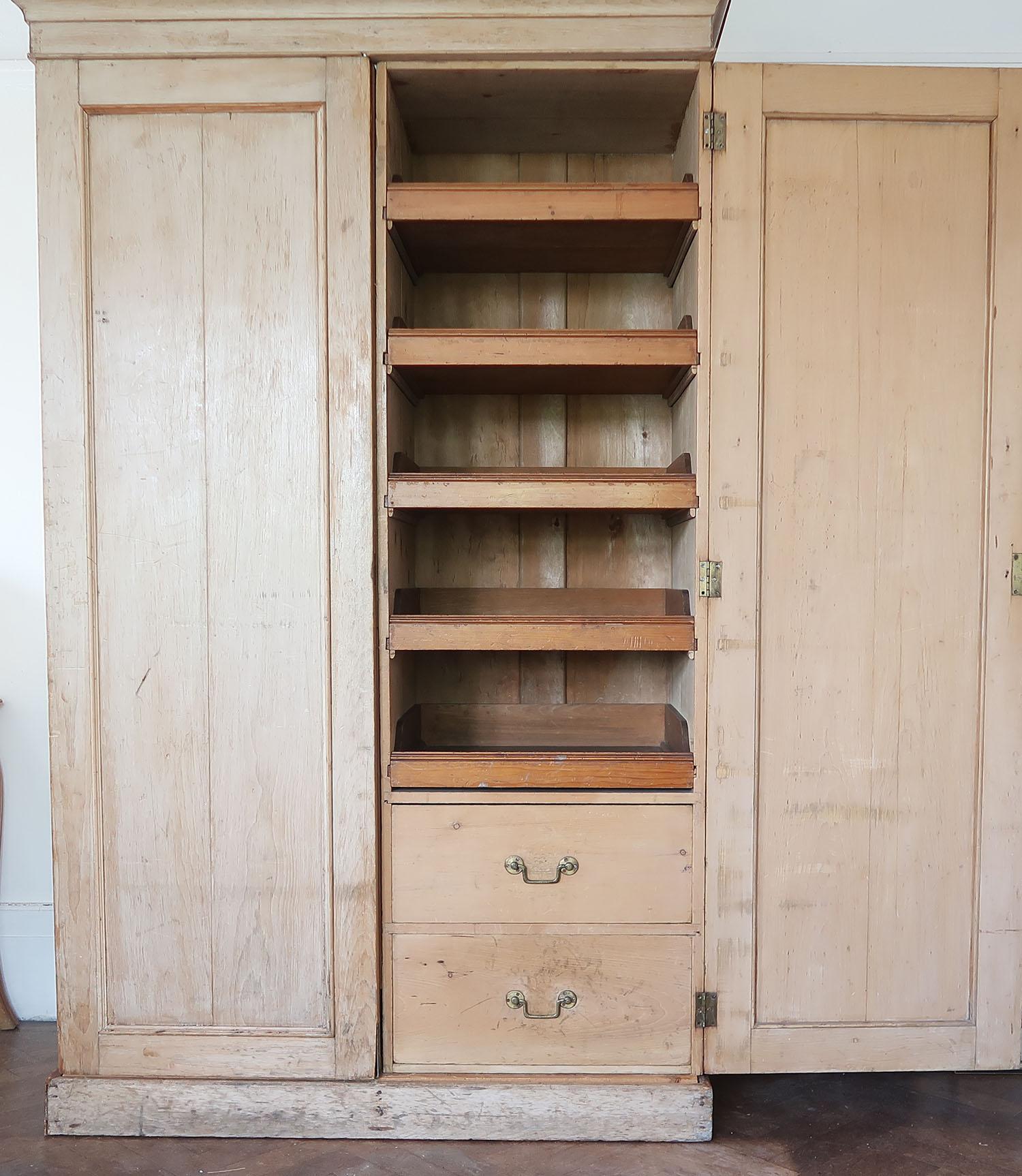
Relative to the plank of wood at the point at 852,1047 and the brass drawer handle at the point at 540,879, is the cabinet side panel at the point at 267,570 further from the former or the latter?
the plank of wood at the point at 852,1047

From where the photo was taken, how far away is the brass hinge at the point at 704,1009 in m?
1.89

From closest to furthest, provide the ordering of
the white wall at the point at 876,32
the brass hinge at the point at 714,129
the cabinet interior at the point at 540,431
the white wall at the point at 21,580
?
the white wall at the point at 876,32, the brass hinge at the point at 714,129, the cabinet interior at the point at 540,431, the white wall at the point at 21,580

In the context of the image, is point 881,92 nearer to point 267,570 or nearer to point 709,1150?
point 267,570

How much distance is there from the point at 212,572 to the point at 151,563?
14 cm

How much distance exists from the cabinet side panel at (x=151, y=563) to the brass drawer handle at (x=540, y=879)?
0.70 meters

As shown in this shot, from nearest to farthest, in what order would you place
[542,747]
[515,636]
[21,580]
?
[515,636], [542,747], [21,580]

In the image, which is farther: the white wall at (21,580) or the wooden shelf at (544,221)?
the white wall at (21,580)

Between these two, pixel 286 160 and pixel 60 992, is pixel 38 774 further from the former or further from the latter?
pixel 286 160

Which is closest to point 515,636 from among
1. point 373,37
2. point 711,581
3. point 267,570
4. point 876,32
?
point 711,581

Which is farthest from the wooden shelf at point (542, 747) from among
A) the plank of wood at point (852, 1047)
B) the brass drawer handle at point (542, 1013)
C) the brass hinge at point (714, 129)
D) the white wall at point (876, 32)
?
the white wall at point (876, 32)

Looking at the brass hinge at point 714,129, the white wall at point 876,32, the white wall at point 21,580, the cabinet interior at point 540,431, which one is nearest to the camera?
the white wall at point 876,32

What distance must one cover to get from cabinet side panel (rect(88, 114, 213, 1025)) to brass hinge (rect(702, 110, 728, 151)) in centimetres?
112

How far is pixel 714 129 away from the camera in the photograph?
1839mm

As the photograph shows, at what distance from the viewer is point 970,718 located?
1.91 meters
